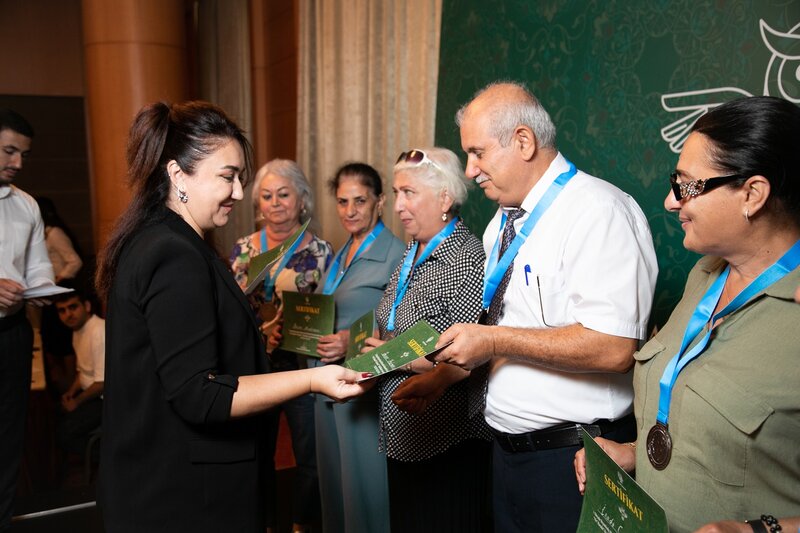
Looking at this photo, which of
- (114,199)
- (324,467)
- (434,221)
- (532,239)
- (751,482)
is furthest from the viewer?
(114,199)

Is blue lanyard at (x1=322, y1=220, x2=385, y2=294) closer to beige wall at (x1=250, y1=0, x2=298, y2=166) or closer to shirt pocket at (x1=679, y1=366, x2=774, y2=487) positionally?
shirt pocket at (x1=679, y1=366, x2=774, y2=487)

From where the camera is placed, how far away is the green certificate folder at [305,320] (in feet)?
8.79

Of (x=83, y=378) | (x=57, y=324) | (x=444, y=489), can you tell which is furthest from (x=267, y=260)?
(x=57, y=324)

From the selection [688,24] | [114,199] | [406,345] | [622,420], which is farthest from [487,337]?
[114,199]

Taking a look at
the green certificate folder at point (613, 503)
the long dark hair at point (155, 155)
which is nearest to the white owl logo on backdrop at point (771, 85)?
the green certificate folder at point (613, 503)

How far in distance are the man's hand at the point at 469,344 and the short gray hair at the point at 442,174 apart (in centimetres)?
87

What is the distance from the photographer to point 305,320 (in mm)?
2773

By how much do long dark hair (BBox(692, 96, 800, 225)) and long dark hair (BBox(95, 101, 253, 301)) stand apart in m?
1.12

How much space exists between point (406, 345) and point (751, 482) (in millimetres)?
745

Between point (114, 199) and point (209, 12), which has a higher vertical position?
point (209, 12)

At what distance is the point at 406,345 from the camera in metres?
1.54

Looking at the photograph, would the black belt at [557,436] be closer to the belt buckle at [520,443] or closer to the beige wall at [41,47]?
the belt buckle at [520,443]

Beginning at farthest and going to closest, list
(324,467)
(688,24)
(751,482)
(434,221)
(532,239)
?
(324,467) < (434,221) < (688,24) < (532,239) < (751,482)

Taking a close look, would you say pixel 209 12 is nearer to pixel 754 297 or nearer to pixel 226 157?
pixel 226 157
